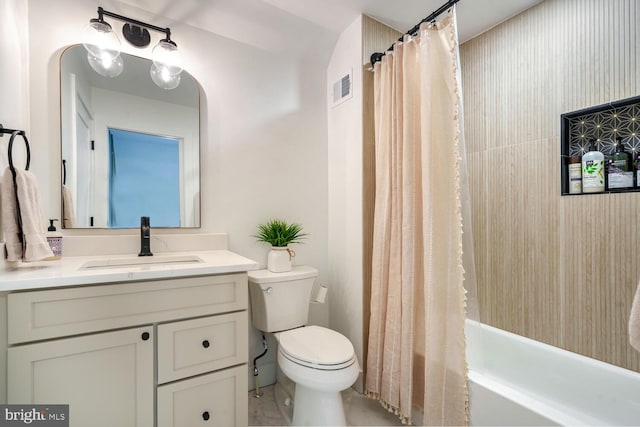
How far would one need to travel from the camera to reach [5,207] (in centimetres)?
108

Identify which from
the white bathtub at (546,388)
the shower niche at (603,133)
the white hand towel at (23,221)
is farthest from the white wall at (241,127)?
the shower niche at (603,133)

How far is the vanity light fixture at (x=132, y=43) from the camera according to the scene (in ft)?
4.91

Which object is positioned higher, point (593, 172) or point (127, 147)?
point (127, 147)

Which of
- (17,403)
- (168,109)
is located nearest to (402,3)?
(168,109)

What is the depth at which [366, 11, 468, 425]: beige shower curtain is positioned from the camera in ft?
4.47

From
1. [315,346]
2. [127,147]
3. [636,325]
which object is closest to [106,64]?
[127,147]

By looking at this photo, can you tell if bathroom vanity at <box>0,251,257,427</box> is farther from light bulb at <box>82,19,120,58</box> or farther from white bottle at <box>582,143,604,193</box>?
white bottle at <box>582,143,604,193</box>

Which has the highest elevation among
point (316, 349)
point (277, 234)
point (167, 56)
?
point (167, 56)

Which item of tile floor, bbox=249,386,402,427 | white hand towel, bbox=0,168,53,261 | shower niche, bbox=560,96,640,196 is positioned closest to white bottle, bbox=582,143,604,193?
shower niche, bbox=560,96,640,196

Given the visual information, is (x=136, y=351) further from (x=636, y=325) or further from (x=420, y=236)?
(x=636, y=325)

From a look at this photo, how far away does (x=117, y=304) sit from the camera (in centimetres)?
108

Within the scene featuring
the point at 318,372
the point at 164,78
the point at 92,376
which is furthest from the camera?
the point at 164,78

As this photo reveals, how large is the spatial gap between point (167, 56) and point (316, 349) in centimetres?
185

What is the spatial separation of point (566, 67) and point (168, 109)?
2.33 meters
